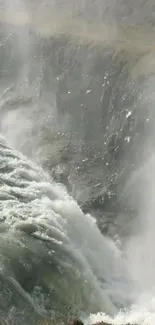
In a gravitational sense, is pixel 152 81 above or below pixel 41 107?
below

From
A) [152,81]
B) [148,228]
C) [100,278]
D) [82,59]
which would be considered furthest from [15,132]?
[100,278]

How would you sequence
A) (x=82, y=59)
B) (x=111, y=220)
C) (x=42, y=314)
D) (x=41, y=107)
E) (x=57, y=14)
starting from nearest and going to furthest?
(x=42, y=314) < (x=111, y=220) < (x=82, y=59) < (x=41, y=107) < (x=57, y=14)

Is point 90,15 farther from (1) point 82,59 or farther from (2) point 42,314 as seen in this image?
(2) point 42,314

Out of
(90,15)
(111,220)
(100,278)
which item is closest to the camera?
(100,278)

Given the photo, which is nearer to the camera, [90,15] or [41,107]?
[41,107]

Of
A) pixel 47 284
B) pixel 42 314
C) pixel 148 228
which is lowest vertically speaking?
pixel 42 314

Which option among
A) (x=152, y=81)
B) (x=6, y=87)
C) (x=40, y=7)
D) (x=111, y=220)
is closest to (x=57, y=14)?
(x=40, y=7)
